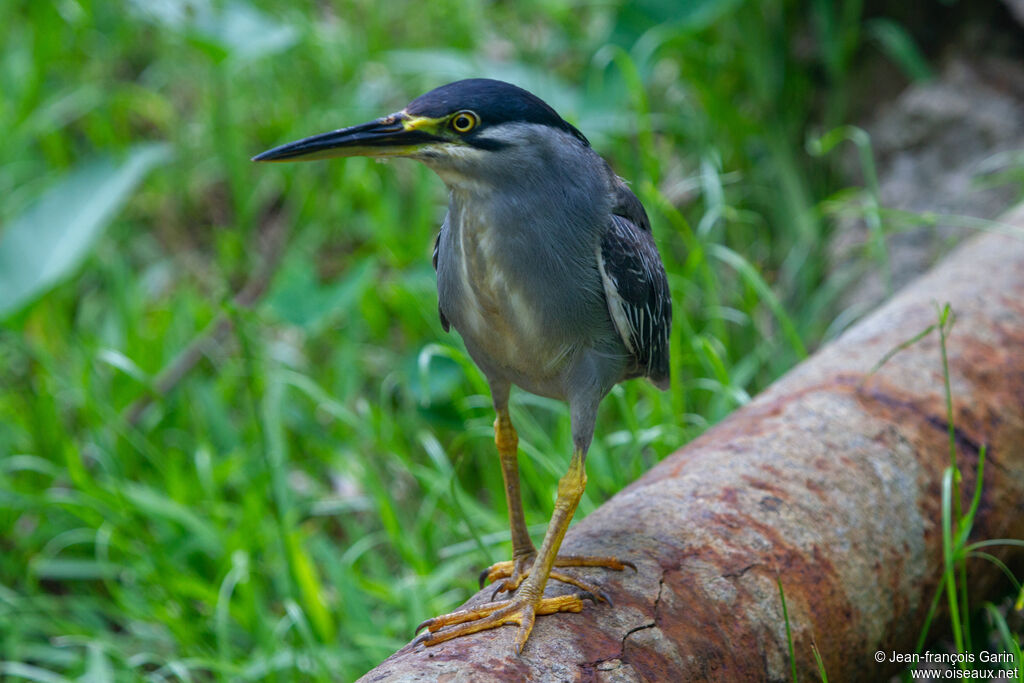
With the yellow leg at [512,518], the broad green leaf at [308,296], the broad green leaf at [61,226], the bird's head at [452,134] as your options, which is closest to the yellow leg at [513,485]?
the yellow leg at [512,518]

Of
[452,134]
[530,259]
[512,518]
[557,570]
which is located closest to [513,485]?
[512,518]

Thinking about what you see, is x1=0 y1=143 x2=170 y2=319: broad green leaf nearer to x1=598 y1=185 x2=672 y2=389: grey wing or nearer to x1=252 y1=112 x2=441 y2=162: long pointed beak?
x1=252 y1=112 x2=441 y2=162: long pointed beak

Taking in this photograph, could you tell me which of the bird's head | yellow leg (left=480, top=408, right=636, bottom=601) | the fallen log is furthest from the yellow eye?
the fallen log

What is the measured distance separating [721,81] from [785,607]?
12.7 ft

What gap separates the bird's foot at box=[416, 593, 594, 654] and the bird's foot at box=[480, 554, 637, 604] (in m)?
0.04

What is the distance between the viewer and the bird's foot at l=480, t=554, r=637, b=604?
7.20ft

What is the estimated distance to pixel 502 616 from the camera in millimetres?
2129

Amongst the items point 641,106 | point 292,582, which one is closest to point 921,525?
point 292,582

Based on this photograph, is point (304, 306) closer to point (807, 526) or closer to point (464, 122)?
point (464, 122)

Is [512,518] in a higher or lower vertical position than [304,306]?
lower

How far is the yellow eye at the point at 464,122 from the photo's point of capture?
7.23ft

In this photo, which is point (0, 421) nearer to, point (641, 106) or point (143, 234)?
point (143, 234)

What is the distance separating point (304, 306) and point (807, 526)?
2551 mm

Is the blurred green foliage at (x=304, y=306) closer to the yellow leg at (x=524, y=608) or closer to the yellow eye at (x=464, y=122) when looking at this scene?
the yellow leg at (x=524, y=608)
